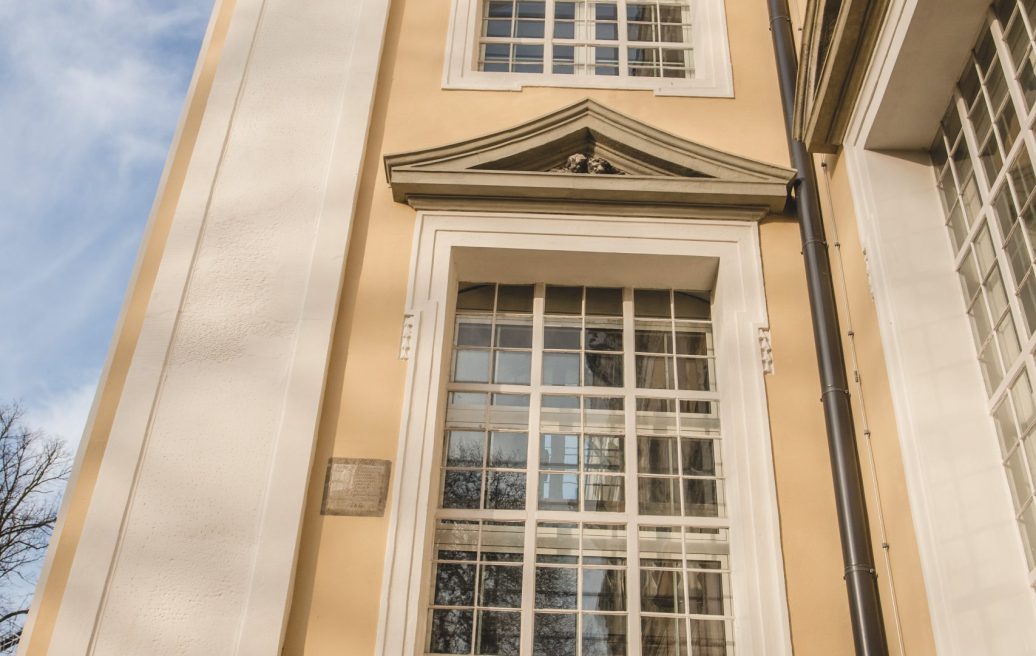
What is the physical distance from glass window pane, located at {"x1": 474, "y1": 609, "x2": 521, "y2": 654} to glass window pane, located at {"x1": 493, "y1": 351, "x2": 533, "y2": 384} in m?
1.64

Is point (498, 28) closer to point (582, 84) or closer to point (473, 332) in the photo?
point (582, 84)

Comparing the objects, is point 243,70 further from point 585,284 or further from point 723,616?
point 723,616

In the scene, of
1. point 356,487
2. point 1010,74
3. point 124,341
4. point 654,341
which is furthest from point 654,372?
point 124,341

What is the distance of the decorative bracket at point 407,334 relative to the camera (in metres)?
7.05

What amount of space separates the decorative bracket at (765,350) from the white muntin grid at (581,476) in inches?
16.1

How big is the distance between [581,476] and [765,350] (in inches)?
57.7

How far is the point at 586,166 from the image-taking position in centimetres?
797

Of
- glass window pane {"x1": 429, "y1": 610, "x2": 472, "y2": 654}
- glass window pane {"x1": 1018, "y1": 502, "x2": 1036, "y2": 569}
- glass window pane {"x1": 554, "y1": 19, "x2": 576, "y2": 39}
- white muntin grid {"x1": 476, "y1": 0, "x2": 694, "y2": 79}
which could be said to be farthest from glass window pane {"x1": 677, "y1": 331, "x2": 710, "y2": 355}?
glass window pane {"x1": 554, "y1": 19, "x2": 576, "y2": 39}

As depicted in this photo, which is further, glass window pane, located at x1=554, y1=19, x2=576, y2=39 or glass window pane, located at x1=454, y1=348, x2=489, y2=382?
glass window pane, located at x1=554, y1=19, x2=576, y2=39

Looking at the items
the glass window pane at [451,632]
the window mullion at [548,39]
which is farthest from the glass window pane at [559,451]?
the window mullion at [548,39]

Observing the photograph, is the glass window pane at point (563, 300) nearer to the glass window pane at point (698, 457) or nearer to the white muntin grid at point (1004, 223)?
the glass window pane at point (698, 457)

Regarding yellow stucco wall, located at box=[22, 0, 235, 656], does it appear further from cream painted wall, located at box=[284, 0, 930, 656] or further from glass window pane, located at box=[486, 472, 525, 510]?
glass window pane, located at box=[486, 472, 525, 510]

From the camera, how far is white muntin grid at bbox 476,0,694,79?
9.19 metres

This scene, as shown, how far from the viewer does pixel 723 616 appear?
641 centimetres
